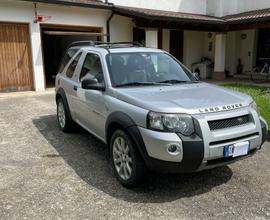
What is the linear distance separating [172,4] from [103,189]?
1469 cm

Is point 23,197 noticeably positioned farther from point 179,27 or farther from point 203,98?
point 179,27

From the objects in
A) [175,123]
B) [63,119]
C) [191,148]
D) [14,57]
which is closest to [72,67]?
[63,119]

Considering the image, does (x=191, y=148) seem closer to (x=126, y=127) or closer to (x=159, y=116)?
(x=159, y=116)

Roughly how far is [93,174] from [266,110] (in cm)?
497

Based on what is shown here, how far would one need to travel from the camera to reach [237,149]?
3.37m

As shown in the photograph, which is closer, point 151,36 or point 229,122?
point 229,122

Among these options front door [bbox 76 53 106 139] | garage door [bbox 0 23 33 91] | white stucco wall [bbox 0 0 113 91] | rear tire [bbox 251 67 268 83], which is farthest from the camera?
rear tire [bbox 251 67 268 83]

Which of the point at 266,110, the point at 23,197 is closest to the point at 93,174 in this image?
the point at 23,197

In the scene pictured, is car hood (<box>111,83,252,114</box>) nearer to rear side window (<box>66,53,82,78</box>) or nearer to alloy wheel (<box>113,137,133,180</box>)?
alloy wheel (<box>113,137,133,180</box>)

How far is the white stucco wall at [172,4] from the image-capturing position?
1492 centimetres

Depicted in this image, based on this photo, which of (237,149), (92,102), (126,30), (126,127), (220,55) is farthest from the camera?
(220,55)

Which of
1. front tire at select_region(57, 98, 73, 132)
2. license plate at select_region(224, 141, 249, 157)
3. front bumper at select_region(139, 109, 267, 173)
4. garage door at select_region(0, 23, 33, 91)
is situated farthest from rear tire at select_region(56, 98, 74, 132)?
garage door at select_region(0, 23, 33, 91)

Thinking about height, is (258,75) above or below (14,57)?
below

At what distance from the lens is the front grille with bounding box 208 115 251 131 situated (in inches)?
129
